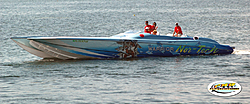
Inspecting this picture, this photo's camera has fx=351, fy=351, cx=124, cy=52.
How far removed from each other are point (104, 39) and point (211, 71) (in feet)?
20.9

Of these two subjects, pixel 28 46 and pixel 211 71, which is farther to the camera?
pixel 28 46

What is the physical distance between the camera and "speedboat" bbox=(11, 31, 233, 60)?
20.3 m

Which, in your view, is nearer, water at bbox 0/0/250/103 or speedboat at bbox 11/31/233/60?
water at bbox 0/0/250/103

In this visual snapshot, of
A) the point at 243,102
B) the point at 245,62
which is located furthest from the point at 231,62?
the point at 243,102

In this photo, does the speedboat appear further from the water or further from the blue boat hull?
the water

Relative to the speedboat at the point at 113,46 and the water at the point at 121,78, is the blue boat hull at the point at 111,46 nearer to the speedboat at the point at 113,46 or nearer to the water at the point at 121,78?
the speedboat at the point at 113,46

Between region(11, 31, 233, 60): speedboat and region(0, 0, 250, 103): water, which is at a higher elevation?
region(11, 31, 233, 60): speedboat

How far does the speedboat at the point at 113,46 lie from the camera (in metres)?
20.3

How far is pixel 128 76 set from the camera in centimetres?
1688

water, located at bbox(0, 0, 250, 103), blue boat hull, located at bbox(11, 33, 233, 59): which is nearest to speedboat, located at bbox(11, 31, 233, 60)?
blue boat hull, located at bbox(11, 33, 233, 59)

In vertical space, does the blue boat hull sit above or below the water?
above

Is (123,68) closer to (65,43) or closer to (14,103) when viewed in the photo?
(65,43)

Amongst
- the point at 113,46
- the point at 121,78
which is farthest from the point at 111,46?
the point at 121,78

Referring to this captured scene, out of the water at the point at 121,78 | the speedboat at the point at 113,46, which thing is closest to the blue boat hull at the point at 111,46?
the speedboat at the point at 113,46
